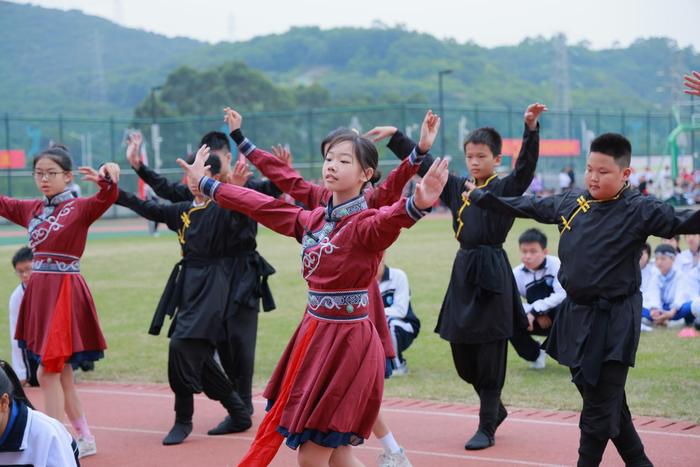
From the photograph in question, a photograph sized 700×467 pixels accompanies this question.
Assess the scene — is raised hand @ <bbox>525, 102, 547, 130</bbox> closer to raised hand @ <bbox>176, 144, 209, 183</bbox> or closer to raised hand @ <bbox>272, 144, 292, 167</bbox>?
raised hand @ <bbox>272, 144, 292, 167</bbox>

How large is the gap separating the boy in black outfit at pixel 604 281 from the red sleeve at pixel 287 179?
154cm

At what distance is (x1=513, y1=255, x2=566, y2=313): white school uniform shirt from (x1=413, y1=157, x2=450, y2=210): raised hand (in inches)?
184

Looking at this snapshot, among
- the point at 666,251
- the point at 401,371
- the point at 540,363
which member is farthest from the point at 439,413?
the point at 666,251

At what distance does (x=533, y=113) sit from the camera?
5.93 m

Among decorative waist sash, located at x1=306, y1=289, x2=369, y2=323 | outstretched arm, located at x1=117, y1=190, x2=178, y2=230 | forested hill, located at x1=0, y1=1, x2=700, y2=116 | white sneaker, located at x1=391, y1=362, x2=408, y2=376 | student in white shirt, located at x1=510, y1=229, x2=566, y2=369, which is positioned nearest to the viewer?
decorative waist sash, located at x1=306, y1=289, x2=369, y2=323

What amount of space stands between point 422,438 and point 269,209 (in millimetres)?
2580

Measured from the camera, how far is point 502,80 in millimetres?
101250

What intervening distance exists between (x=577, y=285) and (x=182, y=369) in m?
2.92

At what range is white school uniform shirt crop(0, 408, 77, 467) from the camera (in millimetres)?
3701

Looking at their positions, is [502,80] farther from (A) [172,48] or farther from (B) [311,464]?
(B) [311,464]

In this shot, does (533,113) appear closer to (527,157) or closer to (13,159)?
(527,157)

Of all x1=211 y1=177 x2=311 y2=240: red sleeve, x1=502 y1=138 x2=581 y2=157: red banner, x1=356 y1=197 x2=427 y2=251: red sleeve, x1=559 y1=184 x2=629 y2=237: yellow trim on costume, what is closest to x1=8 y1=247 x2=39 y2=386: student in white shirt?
x1=211 y1=177 x2=311 y2=240: red sleeve

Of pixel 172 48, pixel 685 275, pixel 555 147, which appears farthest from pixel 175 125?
pixel 172 48

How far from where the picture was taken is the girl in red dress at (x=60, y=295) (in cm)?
661
